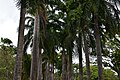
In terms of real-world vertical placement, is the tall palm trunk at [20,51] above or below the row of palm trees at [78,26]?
below

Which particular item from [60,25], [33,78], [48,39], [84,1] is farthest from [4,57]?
[84,1]

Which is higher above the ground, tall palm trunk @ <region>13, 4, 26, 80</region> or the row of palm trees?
the row of palm trees

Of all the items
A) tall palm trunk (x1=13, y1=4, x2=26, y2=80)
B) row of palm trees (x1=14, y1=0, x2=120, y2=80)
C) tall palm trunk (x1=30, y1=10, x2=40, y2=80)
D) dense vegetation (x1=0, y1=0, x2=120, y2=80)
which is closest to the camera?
tall palm trunk (x1=13, y1=4, x2=26, y2=80)

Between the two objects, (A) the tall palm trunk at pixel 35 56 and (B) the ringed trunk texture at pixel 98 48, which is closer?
(B) the ringed trunk texture at pixel 98 48

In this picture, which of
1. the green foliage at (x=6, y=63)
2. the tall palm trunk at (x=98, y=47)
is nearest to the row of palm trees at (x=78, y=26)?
the tall palm trunk at (x=98, y=47)

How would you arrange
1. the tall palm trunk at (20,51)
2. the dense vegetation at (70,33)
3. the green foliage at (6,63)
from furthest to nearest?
the green foliage at (6,63) → the dense vegetation at (70,33) → the tall palm trunk at (20,51)

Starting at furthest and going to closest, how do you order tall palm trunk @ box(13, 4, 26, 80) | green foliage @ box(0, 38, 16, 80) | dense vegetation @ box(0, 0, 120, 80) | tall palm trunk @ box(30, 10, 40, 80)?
green foliage @ box(0, 38, 16, 80) < tall palm trunk @ box(30, 10, 40, 80) < dense vegetation @ box(0, 0, 120, 80) < tall palm trunk @ box(13, 4, 26, 80)

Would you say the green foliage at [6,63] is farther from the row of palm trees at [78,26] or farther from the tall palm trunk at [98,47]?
the tall palm trunk at [98,47]

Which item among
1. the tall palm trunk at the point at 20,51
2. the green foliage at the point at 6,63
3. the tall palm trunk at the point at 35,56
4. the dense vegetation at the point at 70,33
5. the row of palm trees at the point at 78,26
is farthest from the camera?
the green foliage at the point at 6,63

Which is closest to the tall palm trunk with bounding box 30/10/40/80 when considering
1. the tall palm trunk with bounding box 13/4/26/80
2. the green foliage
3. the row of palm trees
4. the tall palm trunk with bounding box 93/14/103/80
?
the row of palm trees

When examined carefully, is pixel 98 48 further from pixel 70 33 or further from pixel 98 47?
pixel 70 33

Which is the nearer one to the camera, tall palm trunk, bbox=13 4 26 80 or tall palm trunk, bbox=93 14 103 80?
tall palm trunk, bbox=13 4 26 80

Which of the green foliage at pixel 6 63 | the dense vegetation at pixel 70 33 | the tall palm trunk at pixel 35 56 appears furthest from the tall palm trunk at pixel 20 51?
the green foliage at pixel 6 63

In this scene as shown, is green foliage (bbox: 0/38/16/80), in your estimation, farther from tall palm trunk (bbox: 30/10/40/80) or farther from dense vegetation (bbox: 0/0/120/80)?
tall palm trunk (bbox: 30/10/40/80)
